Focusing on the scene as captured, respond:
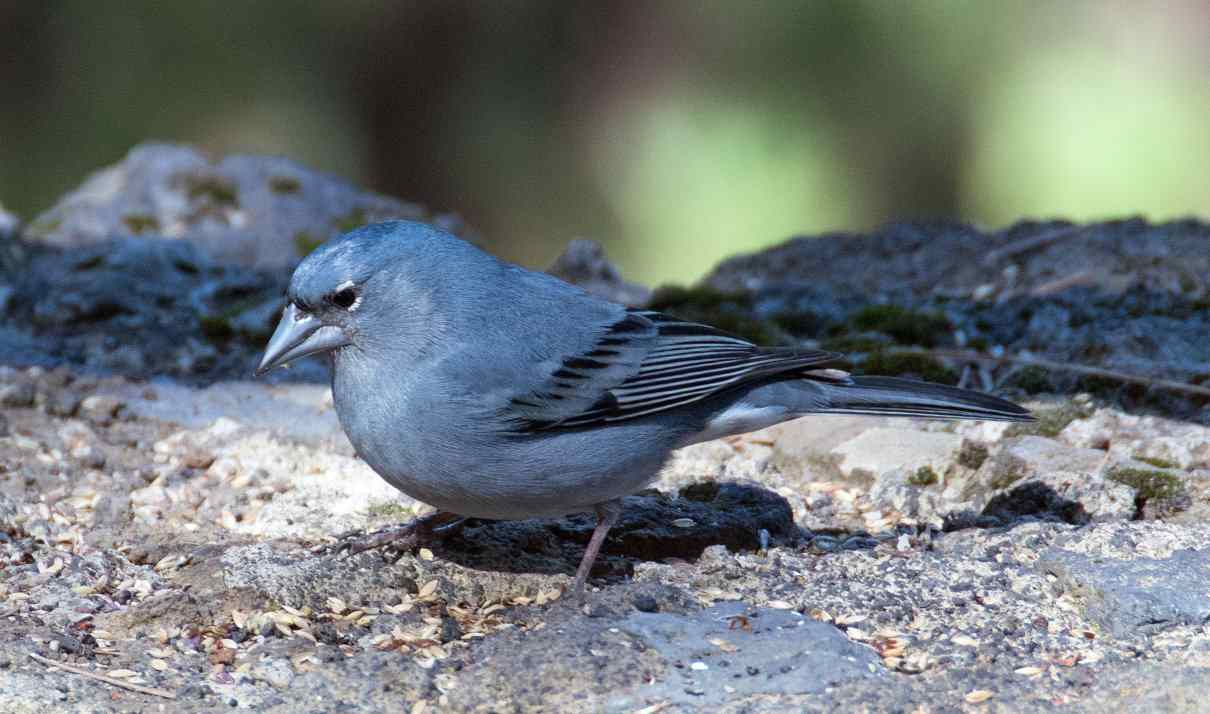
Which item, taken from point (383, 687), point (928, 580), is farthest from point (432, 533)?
point (928, 580)

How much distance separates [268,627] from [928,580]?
175cm

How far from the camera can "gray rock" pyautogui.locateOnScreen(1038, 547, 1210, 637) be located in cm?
344

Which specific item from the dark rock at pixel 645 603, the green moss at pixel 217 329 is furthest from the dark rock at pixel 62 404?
the dark rock at pixel 645 603

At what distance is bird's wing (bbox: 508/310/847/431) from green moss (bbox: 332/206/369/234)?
11.5 ft

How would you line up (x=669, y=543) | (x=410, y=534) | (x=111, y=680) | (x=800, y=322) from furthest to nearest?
(x=800, y=322) < (x=669, y=543) < (x=410, y=534) < (x=111, y=680)

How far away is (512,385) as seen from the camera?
12.4 ft

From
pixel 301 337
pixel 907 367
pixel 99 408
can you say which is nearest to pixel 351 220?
pixel 99 408

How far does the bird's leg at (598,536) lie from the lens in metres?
3.77

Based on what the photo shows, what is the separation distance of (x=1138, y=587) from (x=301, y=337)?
2.31 meters

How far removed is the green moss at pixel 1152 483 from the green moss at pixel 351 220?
14.4 ft

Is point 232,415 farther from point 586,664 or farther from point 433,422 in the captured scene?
point 586,664

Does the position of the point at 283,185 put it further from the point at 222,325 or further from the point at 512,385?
the point at 512,385

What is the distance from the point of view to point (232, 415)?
5160 mm

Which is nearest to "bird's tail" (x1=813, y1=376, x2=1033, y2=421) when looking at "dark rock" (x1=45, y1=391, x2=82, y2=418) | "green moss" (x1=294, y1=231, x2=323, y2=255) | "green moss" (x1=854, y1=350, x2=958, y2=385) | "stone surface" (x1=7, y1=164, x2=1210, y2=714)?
"stone surface" (x1=7, y1=164, x2=1210, y2=714)
